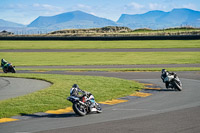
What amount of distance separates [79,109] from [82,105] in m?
0.21

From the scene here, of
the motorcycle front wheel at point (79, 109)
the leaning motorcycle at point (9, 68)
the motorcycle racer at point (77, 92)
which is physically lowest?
the leaning motorcycle at point (9, 68)

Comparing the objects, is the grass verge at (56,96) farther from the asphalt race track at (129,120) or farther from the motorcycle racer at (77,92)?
the motorcycle racer at (77,92)

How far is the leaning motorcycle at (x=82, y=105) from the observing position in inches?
566

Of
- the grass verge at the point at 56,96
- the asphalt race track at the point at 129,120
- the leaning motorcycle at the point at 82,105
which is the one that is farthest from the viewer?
the grass verge at the point at 56,96

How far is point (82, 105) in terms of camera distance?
14.6 m

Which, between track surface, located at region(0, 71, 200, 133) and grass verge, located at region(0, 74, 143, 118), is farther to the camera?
grass verge, located at region(0, 74, 143, 118)

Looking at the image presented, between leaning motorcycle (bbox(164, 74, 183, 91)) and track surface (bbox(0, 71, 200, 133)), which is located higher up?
leaning motorcycle (bbox(164, 74, 183, 91))

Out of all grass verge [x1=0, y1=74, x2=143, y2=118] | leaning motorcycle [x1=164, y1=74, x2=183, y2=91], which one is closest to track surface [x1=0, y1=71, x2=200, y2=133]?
grass verge [x1=0, y1=74, x2=143, y2=118]

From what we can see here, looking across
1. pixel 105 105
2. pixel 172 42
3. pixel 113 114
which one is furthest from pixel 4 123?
pixel 172 42

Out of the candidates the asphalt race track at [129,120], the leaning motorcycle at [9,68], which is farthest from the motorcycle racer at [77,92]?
the leaning motorcycle at [9,68]

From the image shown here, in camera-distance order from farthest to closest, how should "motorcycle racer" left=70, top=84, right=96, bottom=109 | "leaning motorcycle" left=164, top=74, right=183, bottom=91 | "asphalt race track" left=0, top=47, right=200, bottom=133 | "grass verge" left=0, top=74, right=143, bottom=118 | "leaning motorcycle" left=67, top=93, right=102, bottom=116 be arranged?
"leaning motorcycle" left=164, top=74, right=183, bottom=91 → "grass verge" left=0, top=74, right=143, bottom=118 → "motorcycle racer" left=70, top=84, right=96, bottom=109 → "leaning motorcycle" left=67, top=93, right=102, bottom=116 → "asphalt race track" left=0, top=47, right=200, bottom=133

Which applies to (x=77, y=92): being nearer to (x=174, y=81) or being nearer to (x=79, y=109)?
(x=79, y=109)

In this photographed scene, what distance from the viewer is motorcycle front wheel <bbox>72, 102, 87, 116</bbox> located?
14383 millimetres

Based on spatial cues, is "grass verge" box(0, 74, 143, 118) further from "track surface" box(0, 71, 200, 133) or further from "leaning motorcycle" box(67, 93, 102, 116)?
"leaning motorcycle" box(67, 93, 102, 116)
